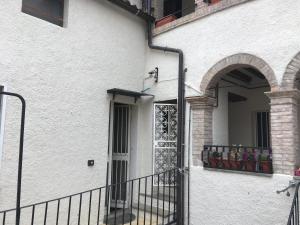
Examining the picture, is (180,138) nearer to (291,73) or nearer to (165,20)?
(291,73)

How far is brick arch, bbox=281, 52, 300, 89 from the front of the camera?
164 inches

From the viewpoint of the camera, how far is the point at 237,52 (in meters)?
4.79

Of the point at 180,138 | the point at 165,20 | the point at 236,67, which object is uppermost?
the point at 165,20

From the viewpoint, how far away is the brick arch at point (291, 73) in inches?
164

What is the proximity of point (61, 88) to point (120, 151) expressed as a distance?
222 centimetres

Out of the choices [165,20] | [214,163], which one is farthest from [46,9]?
[214,163]

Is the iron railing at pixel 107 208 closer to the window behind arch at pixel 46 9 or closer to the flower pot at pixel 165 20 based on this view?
the window behind arch at pixel 46 9

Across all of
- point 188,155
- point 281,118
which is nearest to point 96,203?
point 188,155

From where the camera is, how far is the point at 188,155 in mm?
5324

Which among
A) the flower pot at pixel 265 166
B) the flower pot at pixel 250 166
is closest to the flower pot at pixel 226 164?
the flower pot at pixel 250 166

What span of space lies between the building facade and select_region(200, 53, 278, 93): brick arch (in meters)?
0.02

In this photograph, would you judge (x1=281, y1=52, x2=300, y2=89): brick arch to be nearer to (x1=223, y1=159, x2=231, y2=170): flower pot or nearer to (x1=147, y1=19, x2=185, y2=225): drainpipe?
(x1=223, y1=159, x2=231, y2=170): flower pot

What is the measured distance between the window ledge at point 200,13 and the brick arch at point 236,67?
39.1 inches

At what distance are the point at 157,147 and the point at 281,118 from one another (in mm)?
2488
